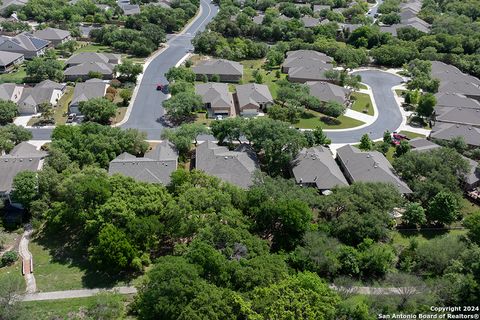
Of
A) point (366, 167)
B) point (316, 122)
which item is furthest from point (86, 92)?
point (366, 167)

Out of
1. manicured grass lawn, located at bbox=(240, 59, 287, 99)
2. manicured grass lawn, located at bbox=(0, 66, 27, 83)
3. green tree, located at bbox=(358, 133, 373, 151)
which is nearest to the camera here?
green tree, located at bbox=(358, 133, 373, 151)

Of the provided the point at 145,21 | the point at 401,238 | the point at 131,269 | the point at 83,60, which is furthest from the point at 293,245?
the point at 145,21

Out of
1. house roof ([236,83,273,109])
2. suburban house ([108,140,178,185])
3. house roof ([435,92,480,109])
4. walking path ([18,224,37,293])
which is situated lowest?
walking path ([18,224,37,293])

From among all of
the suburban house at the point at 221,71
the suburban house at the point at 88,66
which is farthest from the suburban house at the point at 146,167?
the suburban house at the point at 88,66

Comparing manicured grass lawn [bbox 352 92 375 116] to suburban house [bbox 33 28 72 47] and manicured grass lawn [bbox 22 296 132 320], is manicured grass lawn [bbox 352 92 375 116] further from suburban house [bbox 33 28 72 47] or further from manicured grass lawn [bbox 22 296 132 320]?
suburban house [bbox 33 28 72 47]

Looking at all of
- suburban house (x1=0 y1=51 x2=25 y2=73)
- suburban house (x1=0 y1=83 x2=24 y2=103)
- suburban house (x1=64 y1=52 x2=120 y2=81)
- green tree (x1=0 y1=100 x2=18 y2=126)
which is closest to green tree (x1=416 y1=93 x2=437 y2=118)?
suburban house (x1=64 y1=52 x2=120 y2=81)

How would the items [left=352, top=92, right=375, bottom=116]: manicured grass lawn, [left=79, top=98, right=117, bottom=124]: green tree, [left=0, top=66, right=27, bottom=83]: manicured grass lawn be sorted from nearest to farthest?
1. [left=79, top=98, right=117, bottom=124]: green tree
2. [left=352, top=92, right=375, bottom=116]: manicured grass lawn
3. [left=0, top=66, right=27, bottom=83]: manicured grass lawn

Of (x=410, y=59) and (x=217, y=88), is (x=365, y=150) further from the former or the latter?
(x=410, y=59)

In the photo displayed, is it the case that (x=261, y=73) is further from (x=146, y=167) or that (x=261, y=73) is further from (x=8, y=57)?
(x=8, y=57)
